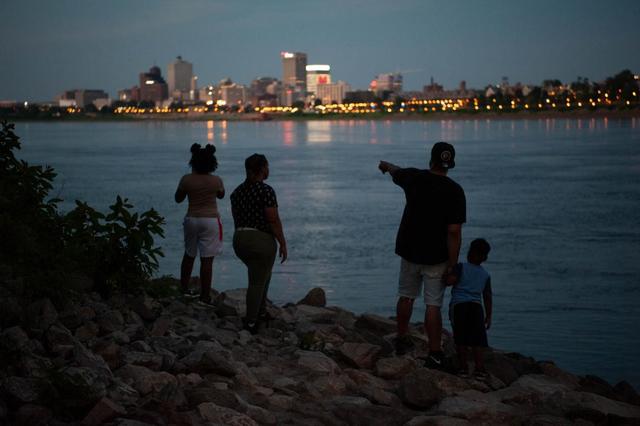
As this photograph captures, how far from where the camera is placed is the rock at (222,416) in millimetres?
6512

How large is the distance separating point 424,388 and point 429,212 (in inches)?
55.6

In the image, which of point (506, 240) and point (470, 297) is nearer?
point (470, 297)

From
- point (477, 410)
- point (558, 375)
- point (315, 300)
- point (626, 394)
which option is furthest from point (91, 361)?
point (315, 300)

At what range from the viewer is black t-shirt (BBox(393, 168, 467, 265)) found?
26.4ft

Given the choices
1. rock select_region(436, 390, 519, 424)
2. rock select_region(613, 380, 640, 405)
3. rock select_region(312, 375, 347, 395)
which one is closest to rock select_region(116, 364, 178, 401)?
rock select_region(312, 375, 347, 395)

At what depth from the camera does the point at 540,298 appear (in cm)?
1592

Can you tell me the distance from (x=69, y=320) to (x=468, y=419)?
3.20 meters

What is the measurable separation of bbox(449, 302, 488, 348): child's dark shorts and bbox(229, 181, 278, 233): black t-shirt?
1.96 m

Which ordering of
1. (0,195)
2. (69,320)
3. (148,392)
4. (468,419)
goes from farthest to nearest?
(0,195) < (69,320) < (468,419) < (148,392)

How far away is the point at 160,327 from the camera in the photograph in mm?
8617

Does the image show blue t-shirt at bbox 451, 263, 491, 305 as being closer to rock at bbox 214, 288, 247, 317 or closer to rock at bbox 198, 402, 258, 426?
rock at bbox 198, 402, 258, 426

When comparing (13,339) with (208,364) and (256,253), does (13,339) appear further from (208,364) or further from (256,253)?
(256,253)

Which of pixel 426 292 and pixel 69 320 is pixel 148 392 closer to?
pixel 69 320

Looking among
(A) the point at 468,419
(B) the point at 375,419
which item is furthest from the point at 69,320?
(A) the point at 468,419
